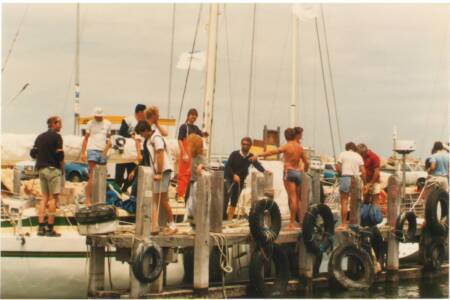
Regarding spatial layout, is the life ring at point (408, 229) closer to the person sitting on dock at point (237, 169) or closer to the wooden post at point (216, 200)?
the person sitting on dock at point (237, 169)

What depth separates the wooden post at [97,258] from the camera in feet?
39.1

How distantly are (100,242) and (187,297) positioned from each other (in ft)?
5.66

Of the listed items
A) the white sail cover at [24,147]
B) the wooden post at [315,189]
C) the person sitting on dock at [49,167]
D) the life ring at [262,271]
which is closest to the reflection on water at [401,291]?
the life ring at [262,271]

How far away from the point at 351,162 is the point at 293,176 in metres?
1.56

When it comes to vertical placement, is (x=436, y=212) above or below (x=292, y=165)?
below

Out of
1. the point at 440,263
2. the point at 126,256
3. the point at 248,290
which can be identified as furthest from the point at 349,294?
the point at 126,256

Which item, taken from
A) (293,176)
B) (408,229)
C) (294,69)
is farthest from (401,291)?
(294,69)

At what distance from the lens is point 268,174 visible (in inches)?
553

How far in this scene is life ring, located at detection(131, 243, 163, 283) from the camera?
11312mm

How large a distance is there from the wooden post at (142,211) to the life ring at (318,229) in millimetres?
3522

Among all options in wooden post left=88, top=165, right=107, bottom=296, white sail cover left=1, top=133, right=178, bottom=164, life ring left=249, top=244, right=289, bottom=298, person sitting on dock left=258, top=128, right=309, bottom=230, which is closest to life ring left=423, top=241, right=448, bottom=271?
person sitting on dock left=258, top=128, right=309, bottom=230

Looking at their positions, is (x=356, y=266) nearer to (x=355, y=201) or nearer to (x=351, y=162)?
(x=355, y=201)

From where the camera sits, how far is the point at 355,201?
14969mm

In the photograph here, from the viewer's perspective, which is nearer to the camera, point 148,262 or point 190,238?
point 148,262
